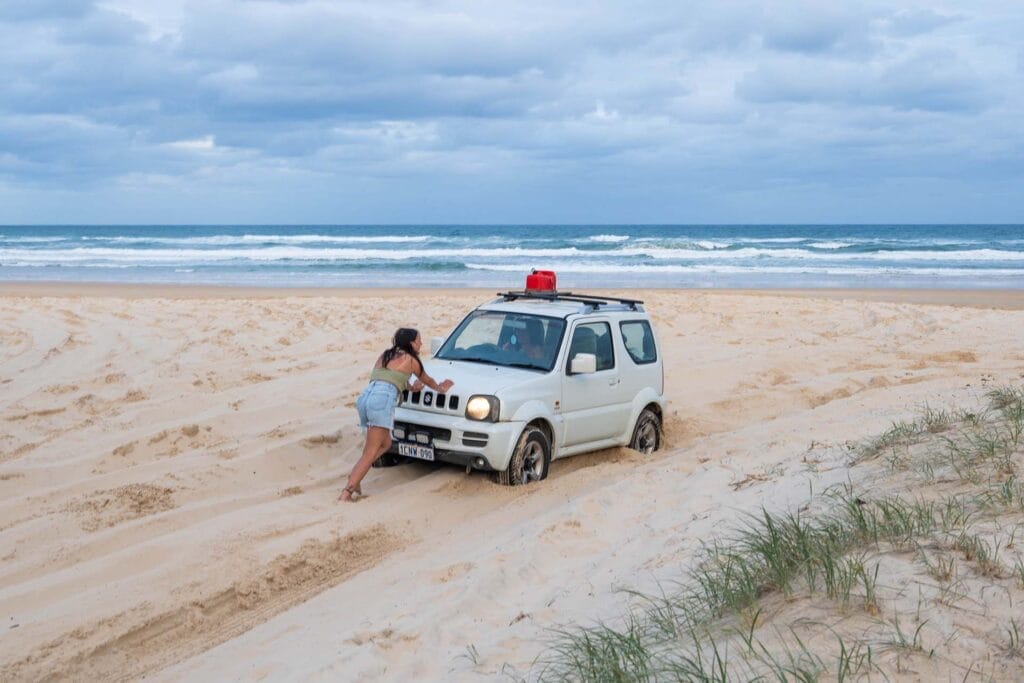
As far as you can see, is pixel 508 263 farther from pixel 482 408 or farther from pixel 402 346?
pixel 482 408

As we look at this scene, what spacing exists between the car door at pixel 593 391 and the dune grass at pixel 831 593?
3.35 meters

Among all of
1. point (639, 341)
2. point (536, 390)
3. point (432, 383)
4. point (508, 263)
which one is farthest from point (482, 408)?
point (508, 263)

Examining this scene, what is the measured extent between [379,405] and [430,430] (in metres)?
0.53

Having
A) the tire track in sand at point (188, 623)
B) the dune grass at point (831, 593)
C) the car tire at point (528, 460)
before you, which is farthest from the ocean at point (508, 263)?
the dune grass at point (831, 593)

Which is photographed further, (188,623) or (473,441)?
(473,441)

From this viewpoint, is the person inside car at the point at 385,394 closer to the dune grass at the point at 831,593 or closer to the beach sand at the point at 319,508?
the beach sand at the point at 319,508

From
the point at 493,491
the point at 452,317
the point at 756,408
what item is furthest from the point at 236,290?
the point at 493,491

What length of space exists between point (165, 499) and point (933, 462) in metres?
5.66

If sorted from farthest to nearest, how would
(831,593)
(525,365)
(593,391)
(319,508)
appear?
(593,391), (525,365), (319,508), (831,593)

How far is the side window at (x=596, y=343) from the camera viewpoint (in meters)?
8.78

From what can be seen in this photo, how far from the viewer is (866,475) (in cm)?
583

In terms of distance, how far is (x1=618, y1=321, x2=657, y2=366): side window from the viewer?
938cm

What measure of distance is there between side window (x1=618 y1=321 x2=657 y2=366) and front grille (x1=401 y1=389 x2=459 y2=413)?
2.12 meters

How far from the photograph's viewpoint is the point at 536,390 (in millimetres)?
8180
